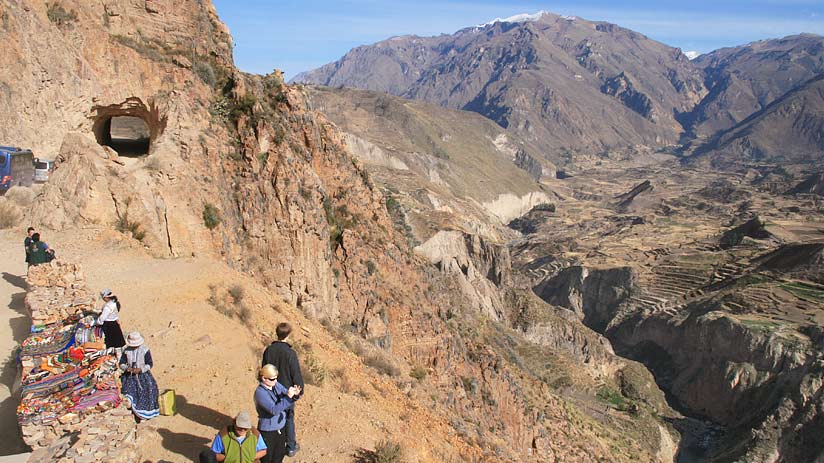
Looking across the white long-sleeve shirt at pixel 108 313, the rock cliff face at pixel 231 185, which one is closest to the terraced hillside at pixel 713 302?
the rock cliff face at pixel 231 185

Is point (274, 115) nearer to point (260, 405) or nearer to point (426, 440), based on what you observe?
point (426, 440)

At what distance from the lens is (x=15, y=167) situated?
56.0ft

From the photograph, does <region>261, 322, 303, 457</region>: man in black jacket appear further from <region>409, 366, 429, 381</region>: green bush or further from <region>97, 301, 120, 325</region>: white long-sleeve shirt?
<region>409, 366, 429, 381</region>: green bush

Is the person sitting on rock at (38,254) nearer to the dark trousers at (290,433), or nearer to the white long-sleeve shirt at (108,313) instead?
the white long-sleeve shirt at (108,313)

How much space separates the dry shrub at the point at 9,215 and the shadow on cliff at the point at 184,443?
11.1m

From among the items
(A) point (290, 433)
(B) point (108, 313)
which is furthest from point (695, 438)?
(B) point (108, 313)

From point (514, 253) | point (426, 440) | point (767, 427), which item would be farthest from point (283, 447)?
point (514, 253)

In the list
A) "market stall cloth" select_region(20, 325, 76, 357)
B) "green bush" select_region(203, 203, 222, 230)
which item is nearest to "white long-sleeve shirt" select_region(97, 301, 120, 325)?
"market stall cloth" select_region(20, 325, 76, 357)

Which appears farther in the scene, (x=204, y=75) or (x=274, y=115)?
(x=274, y=115)

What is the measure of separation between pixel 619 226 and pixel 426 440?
105m

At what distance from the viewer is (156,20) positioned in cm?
1783

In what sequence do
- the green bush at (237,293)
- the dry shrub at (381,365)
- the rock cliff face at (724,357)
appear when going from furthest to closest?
the rock cliff face at (724,357)
the dry shrub at (381,365)
the green bush at (237,293)

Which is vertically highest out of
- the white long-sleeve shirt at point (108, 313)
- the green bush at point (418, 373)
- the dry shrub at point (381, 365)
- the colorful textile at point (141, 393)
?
the white long-sleeve shirt at point (108, 313)

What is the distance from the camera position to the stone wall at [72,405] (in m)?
6.02
